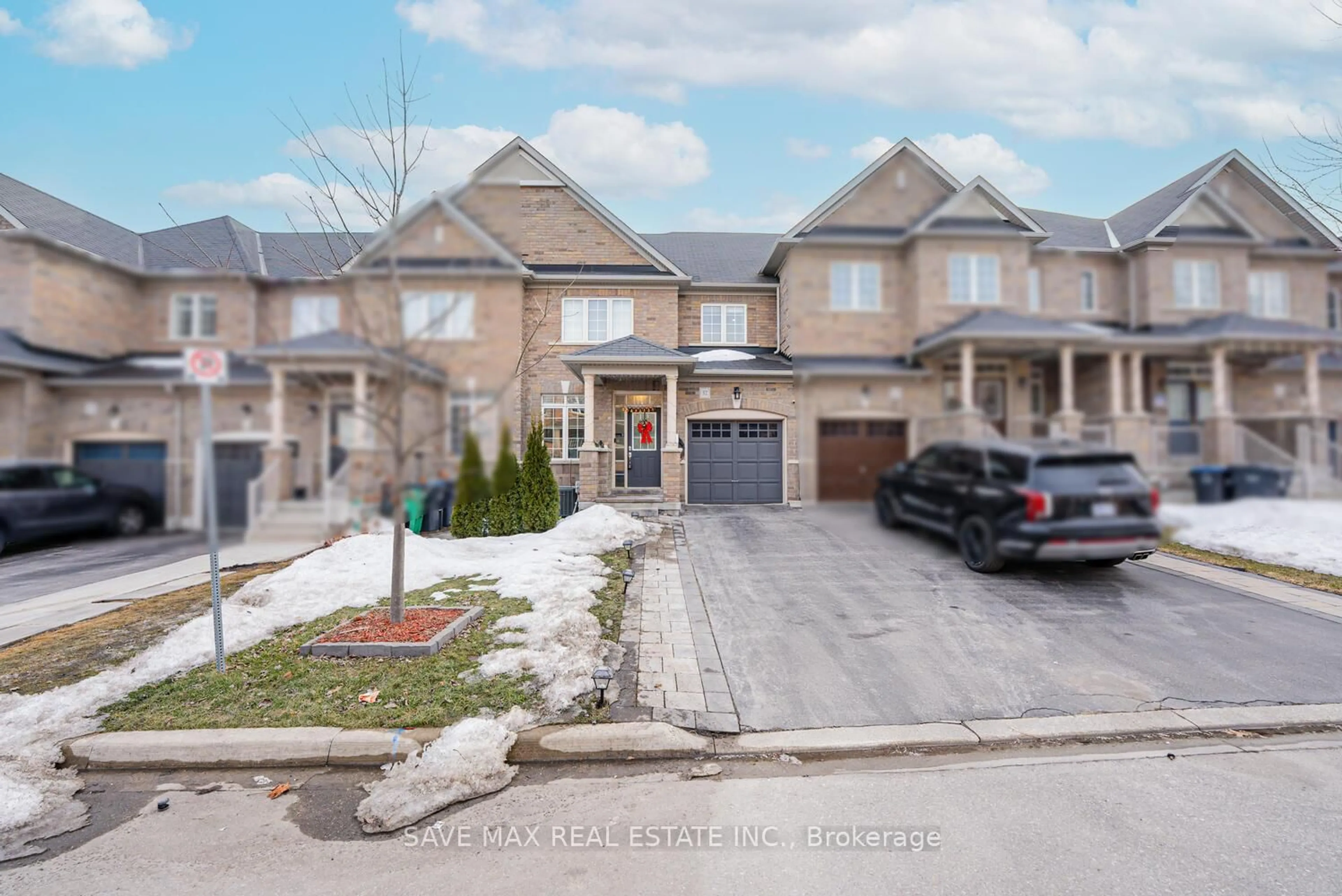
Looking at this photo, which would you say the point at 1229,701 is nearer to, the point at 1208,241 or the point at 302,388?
the point at 1208,241

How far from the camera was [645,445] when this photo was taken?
4.98 m

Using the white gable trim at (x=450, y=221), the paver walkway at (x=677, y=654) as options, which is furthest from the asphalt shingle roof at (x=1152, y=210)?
the paver walkway at (x=677, y=654)

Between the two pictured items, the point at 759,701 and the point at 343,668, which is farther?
the point at 343,668

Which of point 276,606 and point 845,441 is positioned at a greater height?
point 845,441

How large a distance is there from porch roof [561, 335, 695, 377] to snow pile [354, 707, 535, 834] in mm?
2938

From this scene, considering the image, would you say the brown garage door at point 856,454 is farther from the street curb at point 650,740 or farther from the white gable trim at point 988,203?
the street curb at point 650,740

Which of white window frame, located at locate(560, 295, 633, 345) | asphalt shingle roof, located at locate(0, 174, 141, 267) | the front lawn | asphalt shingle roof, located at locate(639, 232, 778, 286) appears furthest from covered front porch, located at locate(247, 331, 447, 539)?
asphalt shingle roof, located at locate(639, 232, 778, 286)

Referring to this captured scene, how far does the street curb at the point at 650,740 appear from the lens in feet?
14.4

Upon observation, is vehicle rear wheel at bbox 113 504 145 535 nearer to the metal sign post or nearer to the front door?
the metal sign post

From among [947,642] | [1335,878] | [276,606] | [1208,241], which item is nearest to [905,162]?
[1208,241]

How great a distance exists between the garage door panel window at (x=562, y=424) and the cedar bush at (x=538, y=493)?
1.25m

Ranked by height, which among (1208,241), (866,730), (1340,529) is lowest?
(866,730)

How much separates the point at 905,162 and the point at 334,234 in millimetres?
5526

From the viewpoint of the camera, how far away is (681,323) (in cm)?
788
